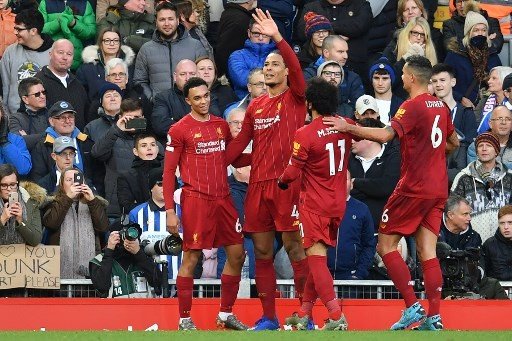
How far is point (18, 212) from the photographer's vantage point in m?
15.3

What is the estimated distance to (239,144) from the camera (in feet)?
47.1

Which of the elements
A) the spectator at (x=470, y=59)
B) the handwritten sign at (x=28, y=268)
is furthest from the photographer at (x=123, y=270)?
the spectator at (x=470, y=59)

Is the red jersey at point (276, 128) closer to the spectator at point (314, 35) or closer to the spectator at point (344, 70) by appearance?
the spectator at point (344, 70)

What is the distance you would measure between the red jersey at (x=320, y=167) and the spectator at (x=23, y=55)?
6523mm

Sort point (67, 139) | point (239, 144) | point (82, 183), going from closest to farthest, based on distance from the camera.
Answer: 1. point (239, 144)
2. point (82, 183)
3. point (67, 139)

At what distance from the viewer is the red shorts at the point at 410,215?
13.6m

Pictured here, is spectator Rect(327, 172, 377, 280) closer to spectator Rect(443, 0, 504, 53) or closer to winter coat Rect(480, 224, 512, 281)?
winter coat Rect(480, 224, 512, 281)

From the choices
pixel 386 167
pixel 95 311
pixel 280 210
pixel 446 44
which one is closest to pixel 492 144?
pixel 386 167

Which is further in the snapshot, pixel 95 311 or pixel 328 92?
pixel 95 311

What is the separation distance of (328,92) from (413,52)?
6.00 m

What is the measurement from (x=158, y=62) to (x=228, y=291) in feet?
18.6

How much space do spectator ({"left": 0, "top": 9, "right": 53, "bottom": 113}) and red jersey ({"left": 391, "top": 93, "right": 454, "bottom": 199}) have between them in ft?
22.9

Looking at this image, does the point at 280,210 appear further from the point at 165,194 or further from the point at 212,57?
Result: the point at 212,57

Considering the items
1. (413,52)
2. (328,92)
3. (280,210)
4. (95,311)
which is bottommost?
(95,311)
